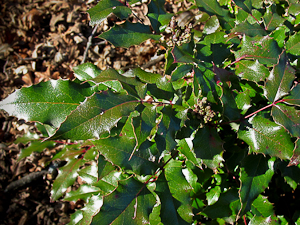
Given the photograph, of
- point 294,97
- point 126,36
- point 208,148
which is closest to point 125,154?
point 208,148

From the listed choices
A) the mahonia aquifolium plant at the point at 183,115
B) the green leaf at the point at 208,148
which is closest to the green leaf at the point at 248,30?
the mahonia aquifolium plant at the point at 183,115

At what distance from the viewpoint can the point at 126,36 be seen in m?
1.05

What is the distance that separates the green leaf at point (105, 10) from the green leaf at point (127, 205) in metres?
0.70

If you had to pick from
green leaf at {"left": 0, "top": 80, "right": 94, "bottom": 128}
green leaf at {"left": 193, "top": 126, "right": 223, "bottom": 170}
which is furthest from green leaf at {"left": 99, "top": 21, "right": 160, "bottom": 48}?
green leaf at {"left": 193, "top": 126, "right": 223, "bottom": 170}

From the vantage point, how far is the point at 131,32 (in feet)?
3.49

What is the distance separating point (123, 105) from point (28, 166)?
74.0 inches

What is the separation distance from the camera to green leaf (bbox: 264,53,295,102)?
941 mm

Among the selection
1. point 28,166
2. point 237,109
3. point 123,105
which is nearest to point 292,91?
point 237,109

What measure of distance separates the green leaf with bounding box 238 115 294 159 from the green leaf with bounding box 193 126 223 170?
5.1 inches

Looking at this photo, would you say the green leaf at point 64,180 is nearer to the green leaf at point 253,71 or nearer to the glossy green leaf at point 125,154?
the glossy green leaf at point 125,154

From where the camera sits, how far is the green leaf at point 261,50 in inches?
40.8

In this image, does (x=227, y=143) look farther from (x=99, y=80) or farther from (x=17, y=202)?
(x=17, y=202)

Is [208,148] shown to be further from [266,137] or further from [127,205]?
[127,205]

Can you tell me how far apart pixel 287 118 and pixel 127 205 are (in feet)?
2.35
